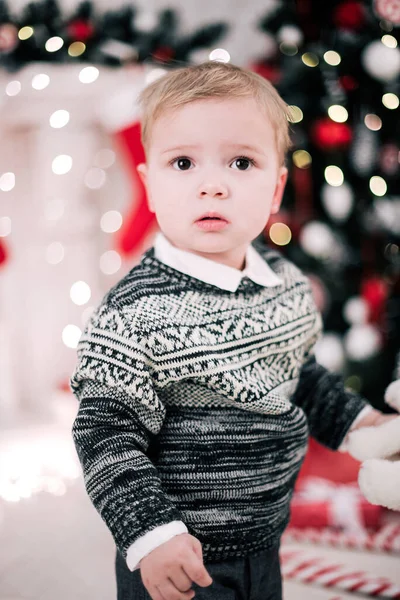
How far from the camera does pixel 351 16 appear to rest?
195 centimetres

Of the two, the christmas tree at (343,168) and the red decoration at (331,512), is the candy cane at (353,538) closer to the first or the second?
the red decoration at (331,512)

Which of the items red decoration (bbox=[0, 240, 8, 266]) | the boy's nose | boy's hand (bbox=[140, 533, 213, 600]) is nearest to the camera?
boy's hand (bbox=[140, 533, 213, 600])

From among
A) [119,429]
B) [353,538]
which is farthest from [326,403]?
[353,538]

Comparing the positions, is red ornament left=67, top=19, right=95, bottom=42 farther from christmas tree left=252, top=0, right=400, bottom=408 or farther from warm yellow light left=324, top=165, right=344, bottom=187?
warm yellow light left=324, top=165, right=344, bottom=187

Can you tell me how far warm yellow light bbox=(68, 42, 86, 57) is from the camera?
1.79m

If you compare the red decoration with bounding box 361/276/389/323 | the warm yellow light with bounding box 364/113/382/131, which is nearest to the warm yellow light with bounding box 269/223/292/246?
the red decoration with bounding box 361/276/389/323


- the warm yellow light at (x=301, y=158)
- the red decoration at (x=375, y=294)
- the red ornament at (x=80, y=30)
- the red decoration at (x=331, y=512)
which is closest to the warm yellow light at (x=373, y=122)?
the warm yellow light at (x=301, y=158)

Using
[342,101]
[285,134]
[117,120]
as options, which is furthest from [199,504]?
[342,101]

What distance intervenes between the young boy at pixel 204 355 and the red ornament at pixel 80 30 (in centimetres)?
109

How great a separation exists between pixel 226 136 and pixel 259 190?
87 mm

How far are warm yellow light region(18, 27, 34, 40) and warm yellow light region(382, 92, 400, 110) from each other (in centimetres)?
113

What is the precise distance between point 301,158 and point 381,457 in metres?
1.34

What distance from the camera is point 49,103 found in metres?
1.93

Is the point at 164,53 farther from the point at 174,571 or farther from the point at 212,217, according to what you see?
the point at 174,571
